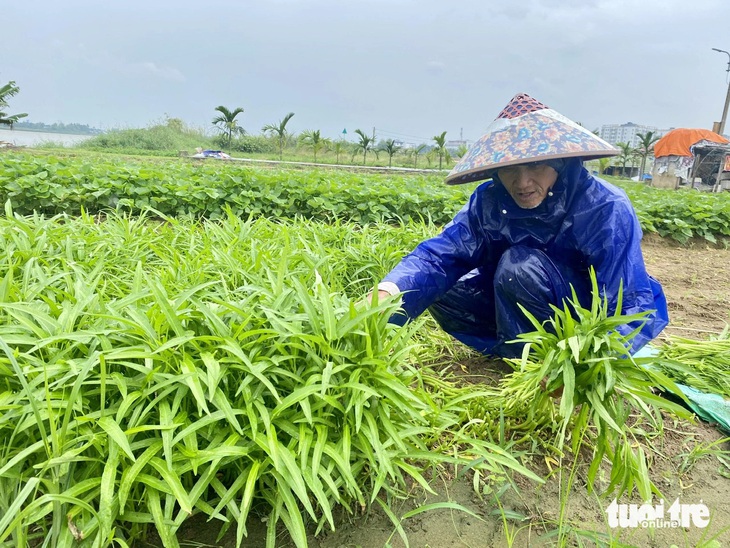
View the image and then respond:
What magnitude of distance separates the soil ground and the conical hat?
2.97ft

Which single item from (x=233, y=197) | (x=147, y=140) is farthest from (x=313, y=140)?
(x=233, y=197)

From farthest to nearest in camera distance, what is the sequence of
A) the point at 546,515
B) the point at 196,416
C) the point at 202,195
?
the point at 202,195
the point at 546,515
the point at 196,416

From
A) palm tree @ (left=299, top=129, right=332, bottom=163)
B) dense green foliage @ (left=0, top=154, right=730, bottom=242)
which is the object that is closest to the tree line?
palm tree @ (left=299, top=129, right=332, bottom=163)

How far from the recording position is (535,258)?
167 centimetres

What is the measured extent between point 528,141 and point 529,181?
143 millimetres

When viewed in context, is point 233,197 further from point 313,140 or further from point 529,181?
point 313,140

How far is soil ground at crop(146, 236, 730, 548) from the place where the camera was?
1.15m

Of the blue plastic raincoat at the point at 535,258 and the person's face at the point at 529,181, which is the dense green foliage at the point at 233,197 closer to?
the blue plastic raincoat at the point at 535,258

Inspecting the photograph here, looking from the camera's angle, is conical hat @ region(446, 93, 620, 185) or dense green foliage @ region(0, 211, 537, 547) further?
conical hat @ region(446, 93, 620, 185)

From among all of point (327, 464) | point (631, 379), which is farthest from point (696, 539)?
point (327, 464)

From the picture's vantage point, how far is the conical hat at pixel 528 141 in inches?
57.7

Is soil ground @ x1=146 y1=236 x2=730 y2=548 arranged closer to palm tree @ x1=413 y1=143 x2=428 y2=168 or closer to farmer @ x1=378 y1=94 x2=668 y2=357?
farmer @ x1=378 y1=94 x2=668 y2=357

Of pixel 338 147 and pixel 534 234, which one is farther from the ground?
pixel 338 147

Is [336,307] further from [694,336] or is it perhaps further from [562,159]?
[694,336]
